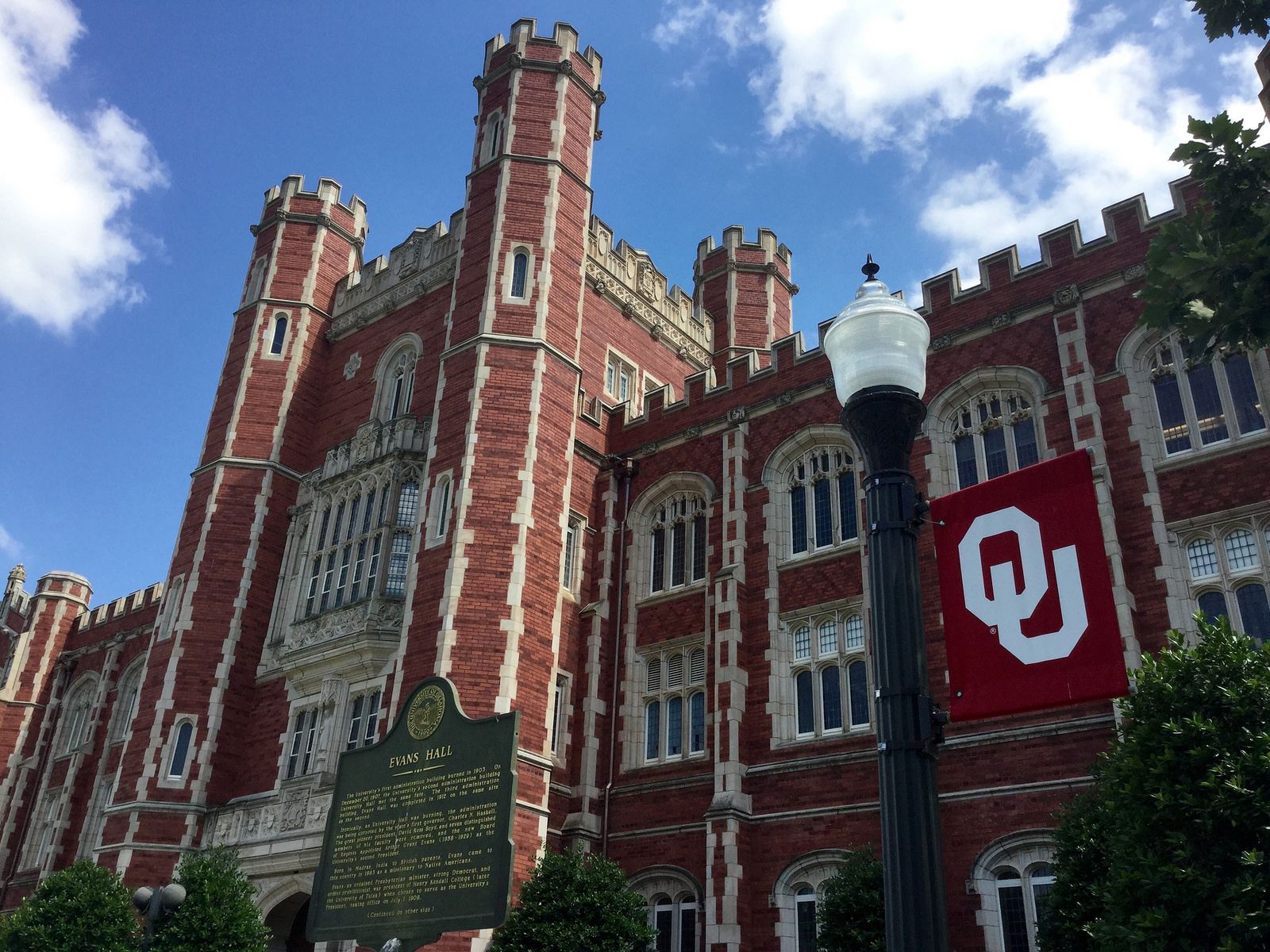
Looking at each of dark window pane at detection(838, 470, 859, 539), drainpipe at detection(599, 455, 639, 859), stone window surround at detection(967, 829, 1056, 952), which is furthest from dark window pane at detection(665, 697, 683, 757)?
stone window surround at detection(967, 829, 1056, 952)

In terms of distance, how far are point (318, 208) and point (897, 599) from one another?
2858 cm

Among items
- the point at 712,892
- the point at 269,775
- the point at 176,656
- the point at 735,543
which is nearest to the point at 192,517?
the point at 176,656

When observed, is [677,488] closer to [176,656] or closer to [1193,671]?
[176,656]

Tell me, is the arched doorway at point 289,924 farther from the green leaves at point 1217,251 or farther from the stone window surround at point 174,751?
the green leaves at point 1217,251

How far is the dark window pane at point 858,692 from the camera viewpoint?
18.9 meters

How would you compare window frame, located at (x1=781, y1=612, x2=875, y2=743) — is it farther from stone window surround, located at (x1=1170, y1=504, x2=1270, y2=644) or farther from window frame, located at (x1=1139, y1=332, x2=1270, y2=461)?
window frame, located at (x1=1139, y1=332, x2=1270, y2=461)

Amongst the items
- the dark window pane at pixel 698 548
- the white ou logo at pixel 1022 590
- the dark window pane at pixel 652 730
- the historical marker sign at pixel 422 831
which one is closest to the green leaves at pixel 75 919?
the historical marker sign at pixel 422 831

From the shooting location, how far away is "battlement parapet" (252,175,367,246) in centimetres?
3081

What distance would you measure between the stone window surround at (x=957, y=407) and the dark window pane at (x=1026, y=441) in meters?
0.10

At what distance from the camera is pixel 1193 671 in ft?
33.3

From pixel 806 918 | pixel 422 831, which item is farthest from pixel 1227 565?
pixel 422 831

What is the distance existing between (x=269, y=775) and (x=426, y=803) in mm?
12159

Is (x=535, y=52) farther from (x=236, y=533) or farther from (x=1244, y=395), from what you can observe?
(x=1244, y=395)

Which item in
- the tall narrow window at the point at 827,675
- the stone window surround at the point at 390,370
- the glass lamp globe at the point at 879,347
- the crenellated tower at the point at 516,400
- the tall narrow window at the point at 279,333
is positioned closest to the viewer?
the glass lamp globe at the point at 879,347
